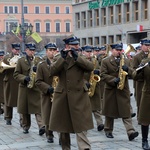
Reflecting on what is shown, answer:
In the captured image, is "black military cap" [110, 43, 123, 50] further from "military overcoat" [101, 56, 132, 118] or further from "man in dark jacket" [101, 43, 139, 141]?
"military overcoat" [101, 56, 132, 118]

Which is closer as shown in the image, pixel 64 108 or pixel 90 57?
pixel 64 108

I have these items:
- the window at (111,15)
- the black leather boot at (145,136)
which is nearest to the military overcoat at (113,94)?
the black leather boot at (145,136)

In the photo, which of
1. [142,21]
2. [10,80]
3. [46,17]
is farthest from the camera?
[46,17]

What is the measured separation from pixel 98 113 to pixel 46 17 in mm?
104408

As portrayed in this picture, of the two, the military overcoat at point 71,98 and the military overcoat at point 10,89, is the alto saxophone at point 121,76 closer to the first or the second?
the military overcoat at point 71,98

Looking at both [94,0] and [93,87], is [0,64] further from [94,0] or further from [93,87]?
[94,0]

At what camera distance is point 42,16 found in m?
114

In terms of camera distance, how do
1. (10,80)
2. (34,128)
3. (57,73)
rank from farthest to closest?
(10,80) → (34,128) → (57,73)

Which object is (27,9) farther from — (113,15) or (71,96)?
(71,96)

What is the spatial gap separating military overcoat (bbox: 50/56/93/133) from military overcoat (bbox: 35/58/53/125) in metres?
1.35

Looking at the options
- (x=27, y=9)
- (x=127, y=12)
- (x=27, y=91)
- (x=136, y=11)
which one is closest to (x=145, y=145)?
(x=27, y=91)

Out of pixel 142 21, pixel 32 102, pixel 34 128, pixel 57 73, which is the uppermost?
pixel 142 21

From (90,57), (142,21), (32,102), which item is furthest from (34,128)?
(142,21)

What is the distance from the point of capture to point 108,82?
9906 mm
